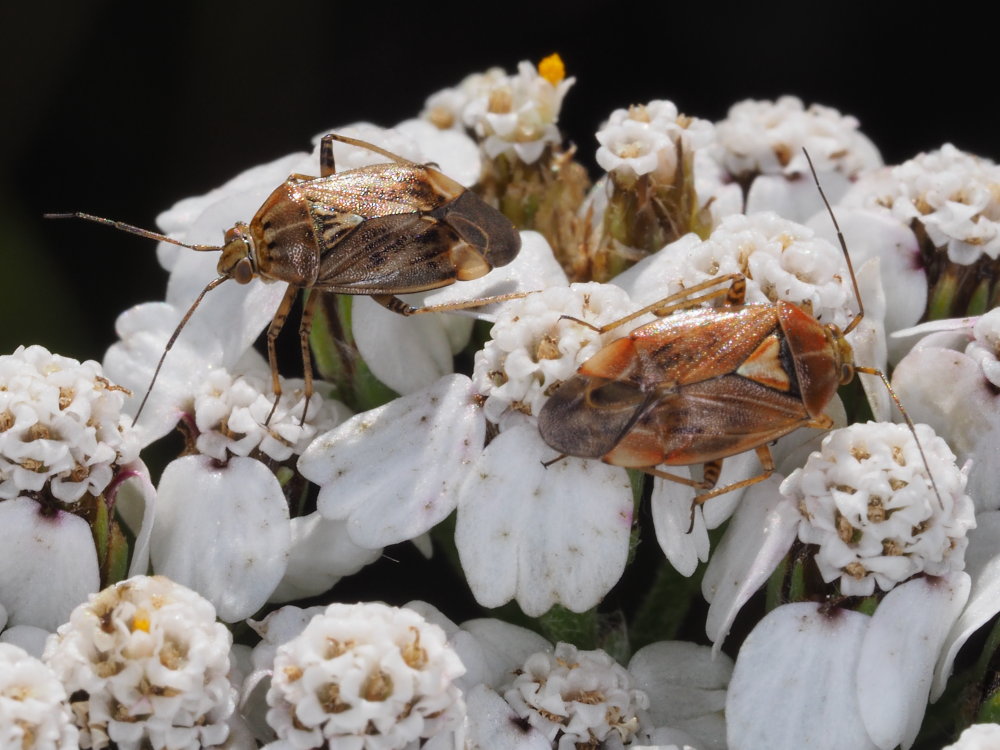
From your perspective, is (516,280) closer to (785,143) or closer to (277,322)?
(277,322)

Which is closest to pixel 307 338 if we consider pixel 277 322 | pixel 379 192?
pixel 277 322

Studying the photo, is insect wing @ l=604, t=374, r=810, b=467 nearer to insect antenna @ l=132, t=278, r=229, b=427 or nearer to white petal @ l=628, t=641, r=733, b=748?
white petal @ l=628, t=641, r=733, b=748

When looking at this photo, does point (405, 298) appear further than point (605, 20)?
No

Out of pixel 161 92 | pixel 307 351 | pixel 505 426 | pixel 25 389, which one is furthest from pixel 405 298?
pixel 161 92

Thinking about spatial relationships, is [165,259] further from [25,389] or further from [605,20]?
[605,20]

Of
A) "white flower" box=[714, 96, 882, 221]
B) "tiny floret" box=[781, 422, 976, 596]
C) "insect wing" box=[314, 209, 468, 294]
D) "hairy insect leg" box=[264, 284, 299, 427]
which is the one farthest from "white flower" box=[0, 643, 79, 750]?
"white flower" box=[714, 96, 882, 221]
